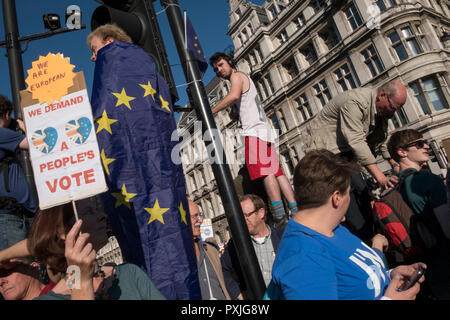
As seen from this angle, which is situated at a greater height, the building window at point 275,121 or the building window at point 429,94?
the building window at point 275,121

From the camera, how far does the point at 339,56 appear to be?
2256 centimetres

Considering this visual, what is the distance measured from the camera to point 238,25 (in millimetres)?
32219

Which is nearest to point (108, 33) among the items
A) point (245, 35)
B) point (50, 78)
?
point (50, 78)

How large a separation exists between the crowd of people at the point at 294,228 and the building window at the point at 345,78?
20.5 meters

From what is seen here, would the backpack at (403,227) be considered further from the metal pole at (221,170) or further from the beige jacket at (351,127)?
the metal pole at (221,170)

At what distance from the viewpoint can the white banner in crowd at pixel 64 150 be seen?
1.43 m

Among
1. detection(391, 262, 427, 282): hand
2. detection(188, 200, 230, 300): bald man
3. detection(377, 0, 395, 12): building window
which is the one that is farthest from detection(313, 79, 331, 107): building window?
detection(391, 262, 427, 282): hand

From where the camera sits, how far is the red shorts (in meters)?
3.15

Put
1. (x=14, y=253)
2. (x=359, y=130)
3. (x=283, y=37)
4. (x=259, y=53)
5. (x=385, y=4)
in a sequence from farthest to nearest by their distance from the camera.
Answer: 1. (x=259, y=53)
2. (x=283, y=37)
3. (x=385, y=4)
4. (x=359, y=130)
5. (x=14, y=253)

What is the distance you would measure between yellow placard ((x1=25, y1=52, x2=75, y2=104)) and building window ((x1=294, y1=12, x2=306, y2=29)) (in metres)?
27.2

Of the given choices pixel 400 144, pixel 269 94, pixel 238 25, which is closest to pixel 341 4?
pixel 269 94

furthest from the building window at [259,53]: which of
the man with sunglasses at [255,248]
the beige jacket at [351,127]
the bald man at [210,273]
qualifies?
the bald man at [210,273]

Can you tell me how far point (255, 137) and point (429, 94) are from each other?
66.0 ft

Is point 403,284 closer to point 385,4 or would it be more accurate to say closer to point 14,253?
point 14,253
